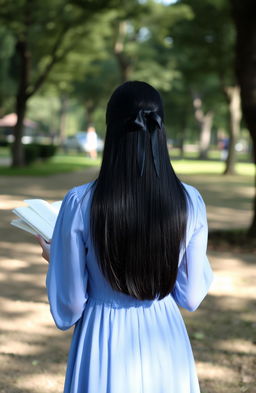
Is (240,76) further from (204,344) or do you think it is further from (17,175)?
(17,175)

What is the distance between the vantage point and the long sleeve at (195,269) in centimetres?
180

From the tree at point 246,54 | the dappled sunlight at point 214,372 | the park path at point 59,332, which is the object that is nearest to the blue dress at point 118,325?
the park path at point 59,332

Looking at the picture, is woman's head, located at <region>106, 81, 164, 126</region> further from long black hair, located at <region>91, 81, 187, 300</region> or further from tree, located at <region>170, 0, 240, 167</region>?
tree, located at <region>170, 0, 240, 167</region>

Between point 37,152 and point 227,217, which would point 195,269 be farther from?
point 37,152

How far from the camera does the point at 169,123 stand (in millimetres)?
47188

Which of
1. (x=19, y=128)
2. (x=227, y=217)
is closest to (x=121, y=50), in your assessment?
(x=19, y=128)

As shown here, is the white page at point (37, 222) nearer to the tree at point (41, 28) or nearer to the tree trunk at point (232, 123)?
the tree at point (41, 28)

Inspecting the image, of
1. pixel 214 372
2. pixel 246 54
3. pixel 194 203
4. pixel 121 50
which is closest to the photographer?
pixel 194 203

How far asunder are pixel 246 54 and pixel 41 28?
46.6 ft

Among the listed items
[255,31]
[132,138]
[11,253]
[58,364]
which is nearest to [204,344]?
[58,364]

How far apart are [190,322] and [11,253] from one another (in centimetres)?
319

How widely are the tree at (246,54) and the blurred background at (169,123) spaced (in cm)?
1

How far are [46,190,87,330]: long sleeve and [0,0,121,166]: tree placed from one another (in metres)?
15.1

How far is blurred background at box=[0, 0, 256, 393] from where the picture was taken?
399 centimetres
